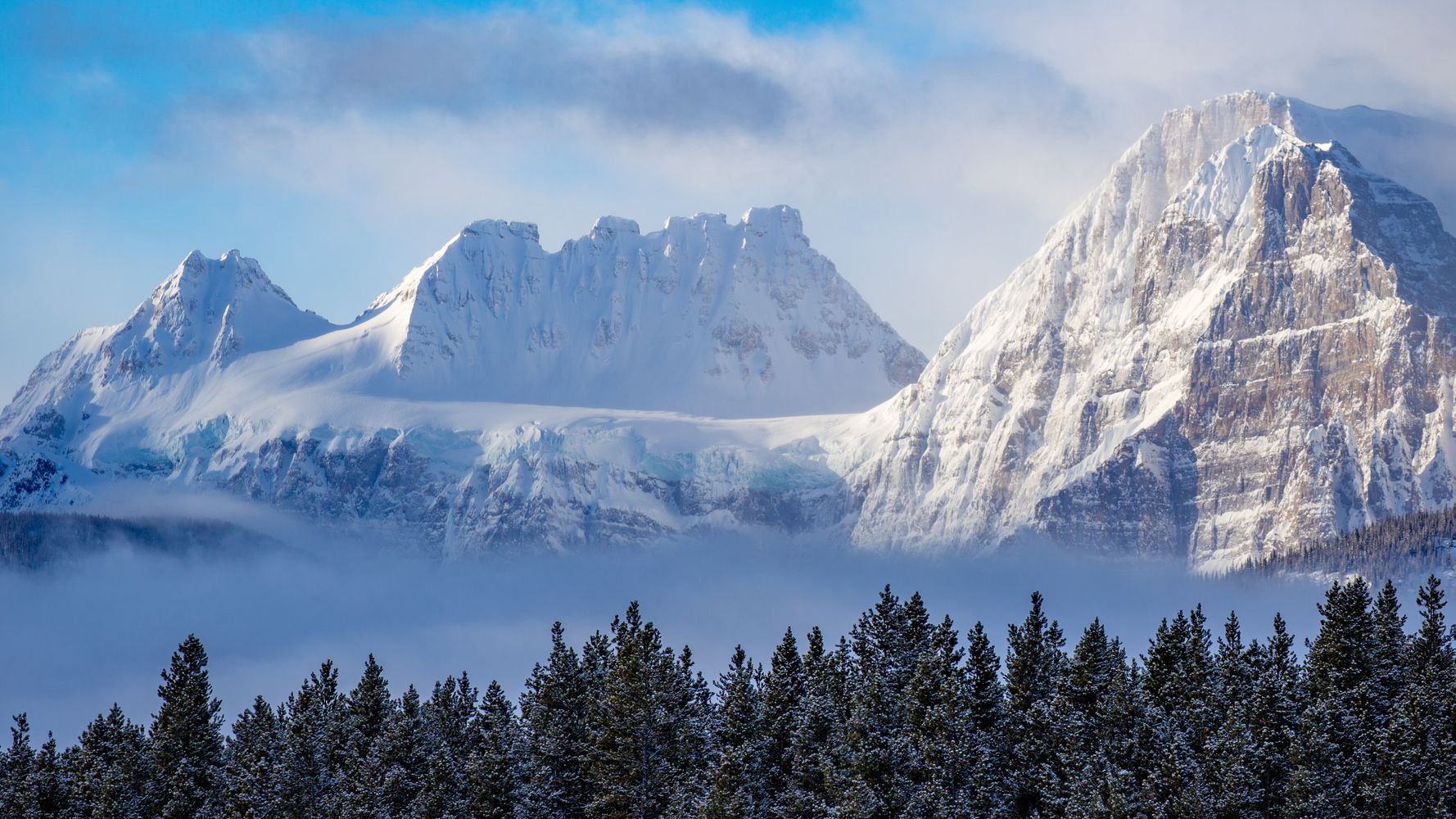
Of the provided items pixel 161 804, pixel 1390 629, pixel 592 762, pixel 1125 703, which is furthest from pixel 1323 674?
pixel 161 804

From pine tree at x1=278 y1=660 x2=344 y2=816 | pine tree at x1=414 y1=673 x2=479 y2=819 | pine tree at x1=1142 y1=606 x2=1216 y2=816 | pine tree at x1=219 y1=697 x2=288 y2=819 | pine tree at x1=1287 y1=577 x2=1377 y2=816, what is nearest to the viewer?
pine tree at x1=1142 y1=606 x2=1216 y2=816

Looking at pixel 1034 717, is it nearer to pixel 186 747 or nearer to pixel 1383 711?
pixel 1383 711

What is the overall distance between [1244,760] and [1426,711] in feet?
36.8

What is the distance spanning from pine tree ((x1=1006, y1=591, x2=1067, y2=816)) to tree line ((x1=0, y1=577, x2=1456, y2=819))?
0.18 meters

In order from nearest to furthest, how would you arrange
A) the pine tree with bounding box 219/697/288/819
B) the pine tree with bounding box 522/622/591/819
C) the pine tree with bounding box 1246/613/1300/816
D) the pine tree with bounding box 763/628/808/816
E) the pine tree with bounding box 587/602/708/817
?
the pine tree with bounding box 1246/613/1300/816, the pine tree with bounding box 763/628/808/816, the pine tree with bounding box 587/602/708/817, the pine tree with bounding box 522/622/591/819, the pine tree with bounding box 219/697/288/819

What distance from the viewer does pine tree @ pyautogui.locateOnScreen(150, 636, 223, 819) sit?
424ft

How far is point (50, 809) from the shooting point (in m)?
131

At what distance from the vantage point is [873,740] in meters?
108

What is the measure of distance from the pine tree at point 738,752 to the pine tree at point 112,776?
40726 mm

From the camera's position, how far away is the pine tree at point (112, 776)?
126125mm

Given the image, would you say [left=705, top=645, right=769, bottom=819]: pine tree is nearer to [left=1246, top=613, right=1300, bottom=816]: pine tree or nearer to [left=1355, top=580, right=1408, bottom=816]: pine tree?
[left=1246, top=613, right=1300, bottom=816]: pine tree

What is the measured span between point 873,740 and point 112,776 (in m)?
52.8

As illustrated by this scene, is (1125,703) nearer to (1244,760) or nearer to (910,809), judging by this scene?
(1244,760)

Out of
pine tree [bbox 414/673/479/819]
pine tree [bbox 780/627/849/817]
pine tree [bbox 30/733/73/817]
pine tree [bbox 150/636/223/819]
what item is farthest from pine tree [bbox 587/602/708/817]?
pine tree [bbox 30/733/73/817]
